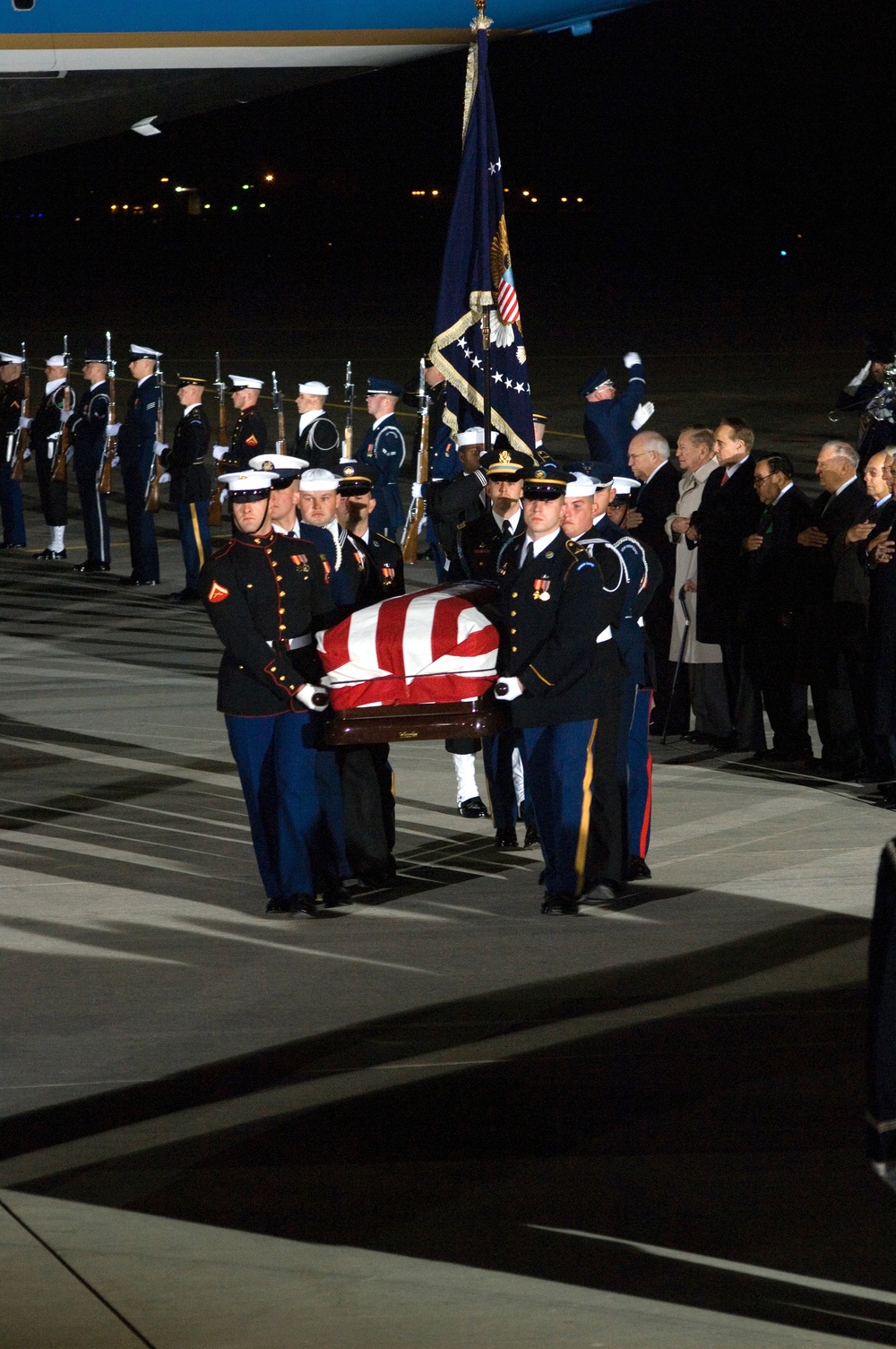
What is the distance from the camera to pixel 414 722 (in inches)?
241

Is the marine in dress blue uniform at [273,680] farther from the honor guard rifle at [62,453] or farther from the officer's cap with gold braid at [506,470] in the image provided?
the honor guard rifle at [62,453]

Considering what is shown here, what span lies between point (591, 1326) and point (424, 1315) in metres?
0.30

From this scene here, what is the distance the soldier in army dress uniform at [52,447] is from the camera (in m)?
15.0

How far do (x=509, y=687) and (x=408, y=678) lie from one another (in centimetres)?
32

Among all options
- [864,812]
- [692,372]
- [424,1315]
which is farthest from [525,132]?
[424,1315]

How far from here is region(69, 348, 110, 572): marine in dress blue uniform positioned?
14.3m

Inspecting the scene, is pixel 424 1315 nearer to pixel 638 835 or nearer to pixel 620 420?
pixel 638 835

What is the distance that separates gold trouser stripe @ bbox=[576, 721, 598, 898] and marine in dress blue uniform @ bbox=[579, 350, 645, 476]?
691 cm

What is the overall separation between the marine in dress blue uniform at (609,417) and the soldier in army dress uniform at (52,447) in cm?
432

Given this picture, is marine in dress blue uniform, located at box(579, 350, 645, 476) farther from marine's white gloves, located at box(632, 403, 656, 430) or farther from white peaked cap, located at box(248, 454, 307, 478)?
white peaked cap, located at box(248, 454, 307, 478)

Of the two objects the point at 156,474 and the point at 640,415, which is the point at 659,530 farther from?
the point at 156,474

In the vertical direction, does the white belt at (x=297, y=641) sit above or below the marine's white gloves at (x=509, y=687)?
above

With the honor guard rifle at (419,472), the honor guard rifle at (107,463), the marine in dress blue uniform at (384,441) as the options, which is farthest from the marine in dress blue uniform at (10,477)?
the marine in dress blue uniform at (384,441)

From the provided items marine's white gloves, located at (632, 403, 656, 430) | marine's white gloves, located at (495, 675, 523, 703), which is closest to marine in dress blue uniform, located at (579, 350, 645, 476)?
marine's white gloves, located at (632, 403, 656, 430)
